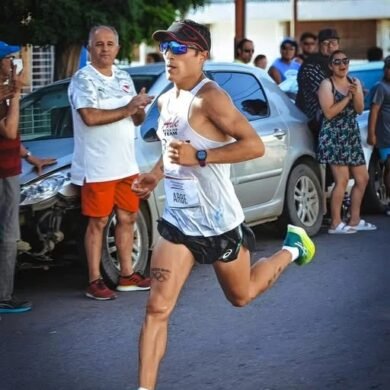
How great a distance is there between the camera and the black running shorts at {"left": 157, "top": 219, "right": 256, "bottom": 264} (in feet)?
18.5

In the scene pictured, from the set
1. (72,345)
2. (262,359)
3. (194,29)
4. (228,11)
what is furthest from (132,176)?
(228,11)

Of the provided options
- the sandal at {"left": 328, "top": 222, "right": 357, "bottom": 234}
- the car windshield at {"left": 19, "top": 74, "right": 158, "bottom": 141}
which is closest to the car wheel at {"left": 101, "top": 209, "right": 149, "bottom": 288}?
the car windshield at {"left": 19, "top": 74, "right": 158, "bottom": 141}

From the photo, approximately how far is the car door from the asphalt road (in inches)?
32.0

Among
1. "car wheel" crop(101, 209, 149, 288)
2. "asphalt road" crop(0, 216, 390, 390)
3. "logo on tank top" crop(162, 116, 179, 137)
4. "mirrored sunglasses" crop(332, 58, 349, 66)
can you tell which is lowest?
"asphalt road" crop(0, 216, 390, 390)

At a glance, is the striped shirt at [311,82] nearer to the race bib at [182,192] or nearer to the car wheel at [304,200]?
the car wheel at [304,200]

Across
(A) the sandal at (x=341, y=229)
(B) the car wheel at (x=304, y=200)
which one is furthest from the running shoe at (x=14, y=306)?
(A) the sandal at (x=341, y=229)

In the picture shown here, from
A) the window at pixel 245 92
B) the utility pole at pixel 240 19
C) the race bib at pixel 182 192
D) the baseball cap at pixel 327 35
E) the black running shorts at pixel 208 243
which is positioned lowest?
the black running shorts at pixel 208 243

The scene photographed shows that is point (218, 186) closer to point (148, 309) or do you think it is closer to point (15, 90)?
point (148, 309)

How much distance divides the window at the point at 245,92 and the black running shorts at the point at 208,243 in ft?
14.5

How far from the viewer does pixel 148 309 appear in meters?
5.50

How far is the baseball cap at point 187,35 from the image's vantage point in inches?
221

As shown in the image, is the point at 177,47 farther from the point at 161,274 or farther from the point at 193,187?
the point at 161,274

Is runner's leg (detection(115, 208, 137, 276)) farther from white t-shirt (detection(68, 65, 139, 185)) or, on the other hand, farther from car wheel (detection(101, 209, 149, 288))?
white t-shirt (detection(68, 65, 139, 185))

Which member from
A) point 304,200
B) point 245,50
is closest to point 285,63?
point 245,50
